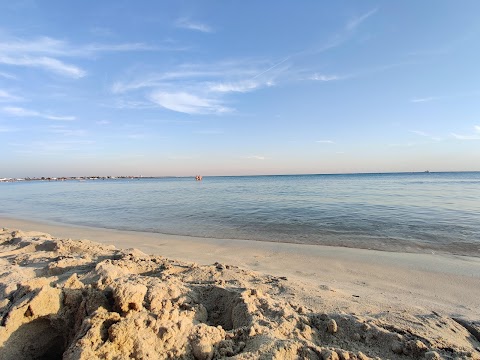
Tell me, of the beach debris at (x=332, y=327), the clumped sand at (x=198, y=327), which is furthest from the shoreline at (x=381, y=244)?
the beach debris at (x=332, y=327)

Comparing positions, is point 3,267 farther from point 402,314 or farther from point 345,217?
point 345,217

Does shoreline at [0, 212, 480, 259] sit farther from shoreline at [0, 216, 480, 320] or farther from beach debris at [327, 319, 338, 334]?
beach debris at [327, 319, 338, 334]

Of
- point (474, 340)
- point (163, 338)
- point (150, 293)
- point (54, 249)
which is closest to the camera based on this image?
point (163, 338)

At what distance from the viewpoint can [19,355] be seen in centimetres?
A: 235

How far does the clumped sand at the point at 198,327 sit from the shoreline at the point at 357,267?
91 centimetres

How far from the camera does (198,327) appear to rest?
2.45 meters

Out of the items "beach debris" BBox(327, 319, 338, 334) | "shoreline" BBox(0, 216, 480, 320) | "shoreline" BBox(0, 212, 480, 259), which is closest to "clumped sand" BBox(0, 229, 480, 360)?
"beach debris" BBox(327, 319, 338, 334)

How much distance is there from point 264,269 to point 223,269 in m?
1.27

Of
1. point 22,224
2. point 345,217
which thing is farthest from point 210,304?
point 22,224

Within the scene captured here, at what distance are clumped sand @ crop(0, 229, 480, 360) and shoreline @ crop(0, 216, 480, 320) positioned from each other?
35.7 inches

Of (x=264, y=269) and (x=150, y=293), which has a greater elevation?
(x=150, y=293)

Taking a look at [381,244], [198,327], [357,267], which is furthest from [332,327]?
[381,244]

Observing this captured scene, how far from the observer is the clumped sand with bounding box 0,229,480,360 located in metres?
2.20

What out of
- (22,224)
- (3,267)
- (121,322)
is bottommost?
(22,224)
